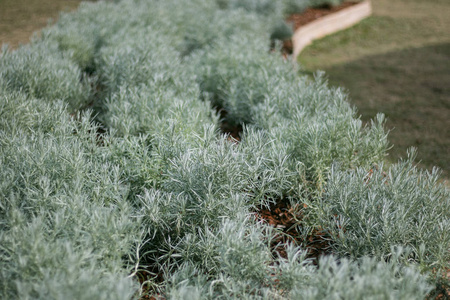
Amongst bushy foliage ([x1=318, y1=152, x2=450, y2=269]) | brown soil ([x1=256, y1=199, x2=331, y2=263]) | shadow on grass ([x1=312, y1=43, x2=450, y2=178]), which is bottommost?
shadow on grass ([x1=312, y1=43, x2=450, y2=178])

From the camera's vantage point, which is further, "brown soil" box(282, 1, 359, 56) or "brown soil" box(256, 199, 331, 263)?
"brown soil" box(282, 1, 359, 56)

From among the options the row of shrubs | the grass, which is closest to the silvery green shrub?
the row of shrubs

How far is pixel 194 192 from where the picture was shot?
9.30 feet

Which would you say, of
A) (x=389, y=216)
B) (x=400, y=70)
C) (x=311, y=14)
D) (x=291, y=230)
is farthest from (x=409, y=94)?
(x=389, y=216)

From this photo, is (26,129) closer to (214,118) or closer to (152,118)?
(152,118)

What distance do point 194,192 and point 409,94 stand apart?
5.67 m

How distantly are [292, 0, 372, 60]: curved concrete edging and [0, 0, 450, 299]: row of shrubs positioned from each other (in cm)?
393

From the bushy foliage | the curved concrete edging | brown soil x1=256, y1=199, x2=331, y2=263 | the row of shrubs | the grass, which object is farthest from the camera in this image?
the curved concrete edging

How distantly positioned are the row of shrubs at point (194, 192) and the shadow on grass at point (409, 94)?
5.46 feet

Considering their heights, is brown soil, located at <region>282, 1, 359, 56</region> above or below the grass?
above

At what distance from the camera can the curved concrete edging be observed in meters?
9.45

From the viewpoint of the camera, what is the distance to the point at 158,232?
3.15 metres

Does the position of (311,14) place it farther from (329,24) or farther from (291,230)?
(291,230)

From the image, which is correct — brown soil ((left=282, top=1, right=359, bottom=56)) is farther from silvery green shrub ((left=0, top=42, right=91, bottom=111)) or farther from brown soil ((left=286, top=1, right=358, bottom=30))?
silvery green shrub ((left=0, top=42, right=91, bottom=111))
